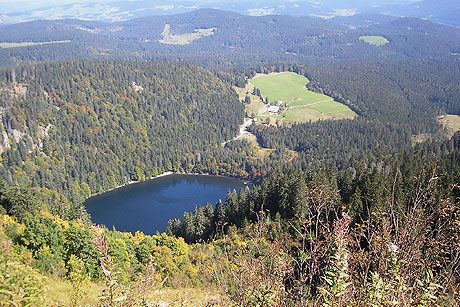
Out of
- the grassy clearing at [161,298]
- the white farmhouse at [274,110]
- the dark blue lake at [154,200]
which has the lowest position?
the dark blue lake at [154,200]

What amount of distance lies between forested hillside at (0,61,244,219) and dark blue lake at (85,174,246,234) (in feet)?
18.0

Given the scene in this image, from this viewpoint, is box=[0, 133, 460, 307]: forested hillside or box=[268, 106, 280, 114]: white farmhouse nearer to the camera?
box=[0, 133, 460, 307]: forested hillside

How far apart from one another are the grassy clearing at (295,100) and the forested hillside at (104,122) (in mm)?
17665

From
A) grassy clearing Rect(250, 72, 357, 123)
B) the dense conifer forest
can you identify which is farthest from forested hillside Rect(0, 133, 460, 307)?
grassy clearing Rect(250, 72, 357, 123)

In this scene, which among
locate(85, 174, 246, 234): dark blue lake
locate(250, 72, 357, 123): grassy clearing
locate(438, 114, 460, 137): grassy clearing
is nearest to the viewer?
locate(85, 174, 246, 234): dark blue lake

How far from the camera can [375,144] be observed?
101250 mm

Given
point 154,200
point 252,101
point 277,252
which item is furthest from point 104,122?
point 277,252

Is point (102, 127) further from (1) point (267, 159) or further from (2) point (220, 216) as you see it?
(2) point (220, 216)

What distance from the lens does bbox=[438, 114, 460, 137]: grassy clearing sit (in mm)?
124787

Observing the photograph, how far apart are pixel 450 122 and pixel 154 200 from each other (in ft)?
372

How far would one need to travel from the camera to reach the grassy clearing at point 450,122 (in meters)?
125

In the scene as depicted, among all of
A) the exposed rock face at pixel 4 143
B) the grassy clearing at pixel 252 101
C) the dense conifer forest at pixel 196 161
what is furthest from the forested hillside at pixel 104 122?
the grassy clearing at pixel 252 101

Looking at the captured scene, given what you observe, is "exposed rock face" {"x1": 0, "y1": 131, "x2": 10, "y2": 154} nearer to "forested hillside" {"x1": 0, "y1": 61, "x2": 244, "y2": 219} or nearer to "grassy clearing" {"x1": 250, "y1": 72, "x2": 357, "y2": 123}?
"forested hillside" {"x1": 0, "y1": 61, "x2": 244, "y2": 219}

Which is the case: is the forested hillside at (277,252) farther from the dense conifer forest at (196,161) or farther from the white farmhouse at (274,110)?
the white farmhouse at (274,110)
